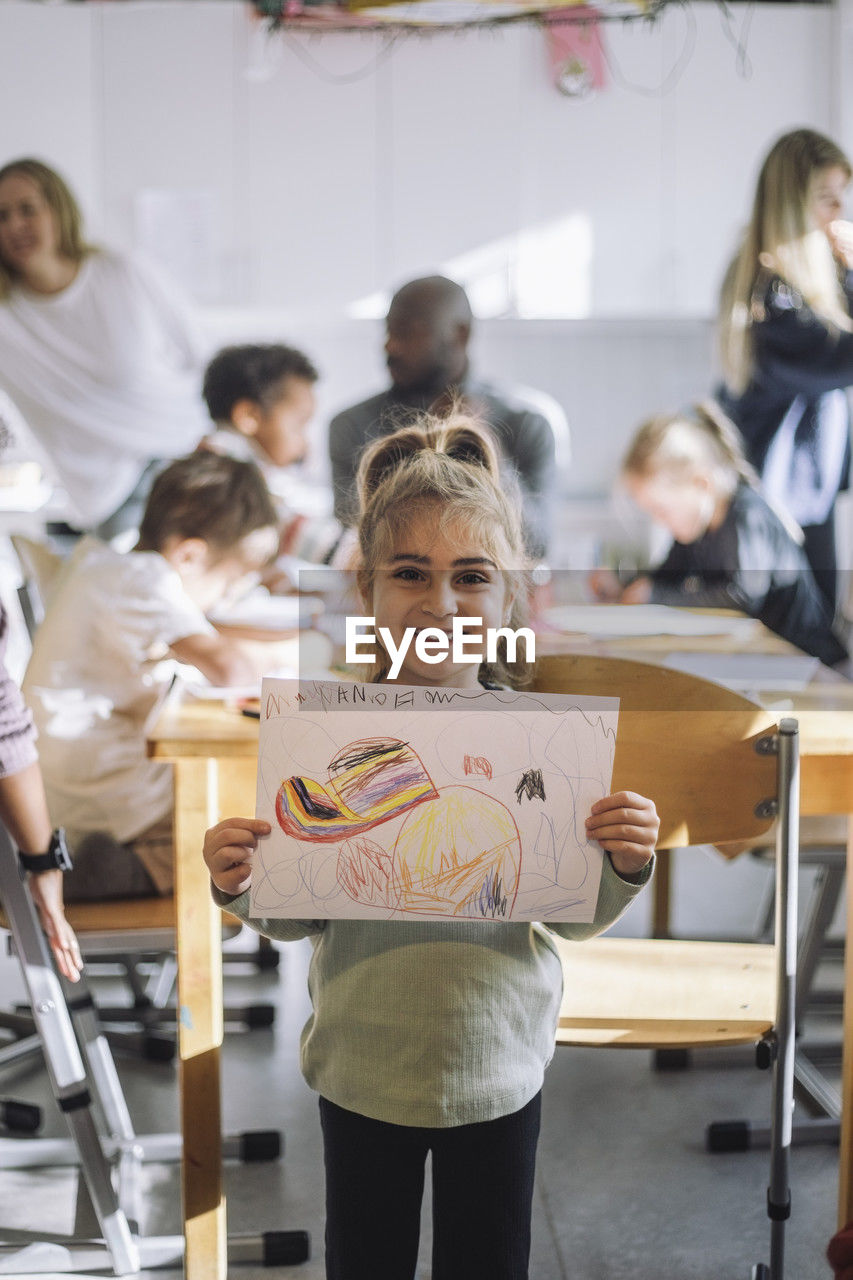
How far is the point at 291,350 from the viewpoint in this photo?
8.19ft

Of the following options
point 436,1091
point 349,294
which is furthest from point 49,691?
point 349,294

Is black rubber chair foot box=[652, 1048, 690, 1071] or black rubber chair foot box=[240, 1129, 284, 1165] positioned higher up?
black rubber chair foot box=[240, 1129, 284, 1165]

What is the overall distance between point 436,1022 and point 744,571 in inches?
59.8

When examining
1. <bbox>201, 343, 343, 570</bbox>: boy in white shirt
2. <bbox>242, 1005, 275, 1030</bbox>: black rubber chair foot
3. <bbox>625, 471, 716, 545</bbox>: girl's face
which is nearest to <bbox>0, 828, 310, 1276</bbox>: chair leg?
<bbox>242, 1005, 275, 1030</bbox>: black rubber chair foot

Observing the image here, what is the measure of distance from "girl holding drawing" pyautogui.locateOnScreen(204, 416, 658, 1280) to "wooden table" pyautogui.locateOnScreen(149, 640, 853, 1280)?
26 cm

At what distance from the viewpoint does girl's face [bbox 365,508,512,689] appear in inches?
42.3

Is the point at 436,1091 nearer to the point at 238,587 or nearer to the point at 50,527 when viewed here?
the point at 238,587

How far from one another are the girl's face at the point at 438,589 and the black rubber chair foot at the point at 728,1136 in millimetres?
930

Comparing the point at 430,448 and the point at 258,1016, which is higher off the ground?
the point at 430,448

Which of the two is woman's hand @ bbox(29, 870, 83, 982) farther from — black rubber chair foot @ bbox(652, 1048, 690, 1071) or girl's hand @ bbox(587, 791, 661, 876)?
black rubber chair foot @ bbox(652, 1048, 690, 1071)

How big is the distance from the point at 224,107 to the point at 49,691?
273cm

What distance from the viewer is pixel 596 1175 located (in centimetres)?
165

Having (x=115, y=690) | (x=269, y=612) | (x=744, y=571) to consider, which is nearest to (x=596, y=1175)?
(x=115, y=690)

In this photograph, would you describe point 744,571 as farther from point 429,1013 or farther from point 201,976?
point 429,1013
